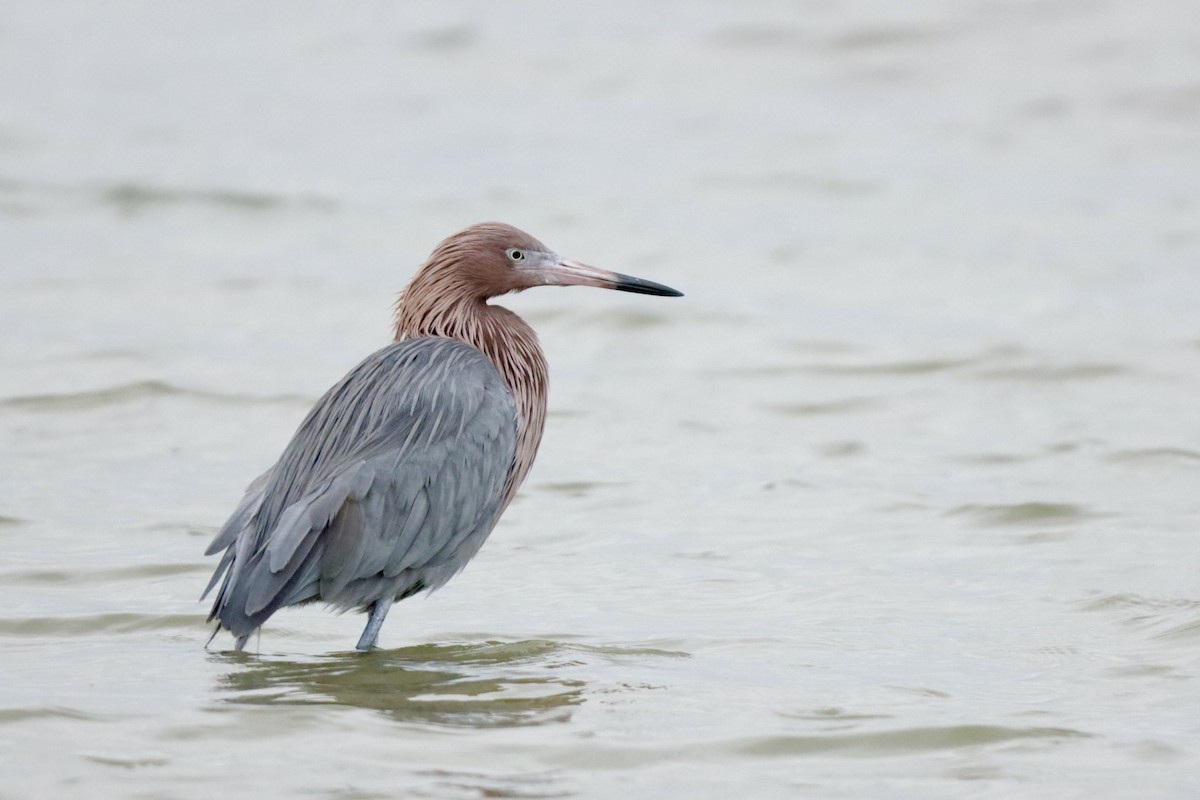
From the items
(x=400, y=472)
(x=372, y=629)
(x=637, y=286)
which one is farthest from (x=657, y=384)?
(x=372, y=629)

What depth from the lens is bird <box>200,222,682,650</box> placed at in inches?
259

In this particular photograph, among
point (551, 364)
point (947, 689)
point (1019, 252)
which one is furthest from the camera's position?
point (1019, 252)

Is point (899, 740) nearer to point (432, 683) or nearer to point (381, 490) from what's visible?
point (432, 683)

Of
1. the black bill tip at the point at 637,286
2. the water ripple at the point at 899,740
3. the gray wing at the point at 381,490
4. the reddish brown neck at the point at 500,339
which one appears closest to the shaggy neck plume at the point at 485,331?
the reddish brown neck at the point at 500,339

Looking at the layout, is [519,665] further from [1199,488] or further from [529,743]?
[1199,488]

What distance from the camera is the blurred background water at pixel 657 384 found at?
5.90 meters

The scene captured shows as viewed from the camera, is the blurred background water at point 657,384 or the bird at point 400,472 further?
the bird at point 400,472

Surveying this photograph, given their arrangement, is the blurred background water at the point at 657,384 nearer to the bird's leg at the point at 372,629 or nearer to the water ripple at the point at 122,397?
the water ripple at the point at 122,397

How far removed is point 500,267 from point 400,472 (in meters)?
1.19

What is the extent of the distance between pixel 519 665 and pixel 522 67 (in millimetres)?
15592

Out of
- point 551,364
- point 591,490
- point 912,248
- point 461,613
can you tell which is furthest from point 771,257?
point 461,613

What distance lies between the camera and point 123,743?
5.67m

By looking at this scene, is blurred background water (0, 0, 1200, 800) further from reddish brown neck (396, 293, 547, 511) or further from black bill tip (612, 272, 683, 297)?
black bill tip (612, 272, 683, 297)

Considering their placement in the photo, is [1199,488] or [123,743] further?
[1199,488]
